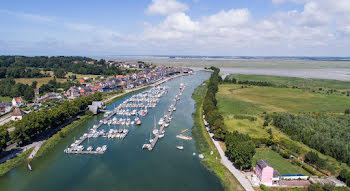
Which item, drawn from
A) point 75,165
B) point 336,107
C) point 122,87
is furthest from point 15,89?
point 336,107

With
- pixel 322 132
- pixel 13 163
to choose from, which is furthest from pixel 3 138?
pixel 322 132

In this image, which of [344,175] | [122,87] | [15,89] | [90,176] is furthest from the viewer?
[122,87]

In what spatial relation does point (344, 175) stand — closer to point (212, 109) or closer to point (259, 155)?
point (259, 155)

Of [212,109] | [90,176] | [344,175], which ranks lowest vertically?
[90,176]

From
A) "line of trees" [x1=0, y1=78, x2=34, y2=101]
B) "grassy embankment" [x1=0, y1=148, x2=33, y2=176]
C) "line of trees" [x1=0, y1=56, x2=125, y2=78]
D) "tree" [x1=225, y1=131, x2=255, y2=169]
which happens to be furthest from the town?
"tree" [x1=225, y1=131, x2=255, y2=169]

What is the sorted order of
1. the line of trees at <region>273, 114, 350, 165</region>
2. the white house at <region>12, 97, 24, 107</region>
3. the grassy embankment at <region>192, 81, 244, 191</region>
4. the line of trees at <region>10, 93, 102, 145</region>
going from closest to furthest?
the grassy embankment at <region>192, 81, 244, 191</region> → the line of trees at <region>273, 114, 350, 165</region> → the line of trees at <region>10, 93, 102, 145</region> → the white house at <region>12, 97, 24, 107</region>

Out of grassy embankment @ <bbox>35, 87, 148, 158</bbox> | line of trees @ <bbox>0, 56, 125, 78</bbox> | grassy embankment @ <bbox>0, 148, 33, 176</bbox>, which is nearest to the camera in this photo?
grassy embankment @ <bbox>0, 148, 33, 176</bbox>

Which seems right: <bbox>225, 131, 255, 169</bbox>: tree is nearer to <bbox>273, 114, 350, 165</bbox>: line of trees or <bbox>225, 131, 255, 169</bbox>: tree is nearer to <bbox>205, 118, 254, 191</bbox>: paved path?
<bbox>205, 118, 254, 191</bbox>: paved path
